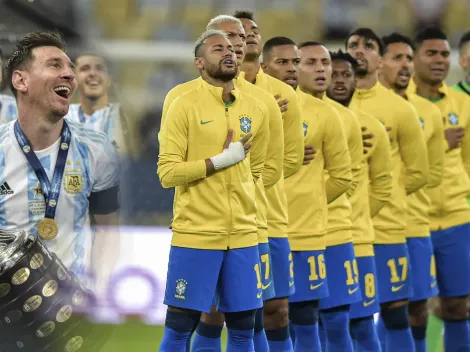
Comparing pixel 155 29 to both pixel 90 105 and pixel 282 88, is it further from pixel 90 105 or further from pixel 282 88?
pixel 282 88

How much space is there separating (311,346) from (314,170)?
927 mm

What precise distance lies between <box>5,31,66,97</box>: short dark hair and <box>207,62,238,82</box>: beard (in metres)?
0.88

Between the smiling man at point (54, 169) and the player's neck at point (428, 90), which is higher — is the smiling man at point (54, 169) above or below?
below

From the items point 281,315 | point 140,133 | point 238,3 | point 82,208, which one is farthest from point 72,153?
point 238,3

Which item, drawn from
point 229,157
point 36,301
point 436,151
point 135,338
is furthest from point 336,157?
point 135,338

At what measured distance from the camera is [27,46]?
12.4 feet

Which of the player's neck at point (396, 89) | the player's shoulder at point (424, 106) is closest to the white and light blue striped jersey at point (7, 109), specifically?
the player's neck at point (396, 89)

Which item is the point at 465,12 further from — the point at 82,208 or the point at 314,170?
the point at 82,208

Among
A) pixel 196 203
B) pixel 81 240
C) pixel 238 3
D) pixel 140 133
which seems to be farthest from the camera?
pixel 238 3

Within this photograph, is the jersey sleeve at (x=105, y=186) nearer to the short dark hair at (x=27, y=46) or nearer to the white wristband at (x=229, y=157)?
the short dark hair at (x=27, y=46)

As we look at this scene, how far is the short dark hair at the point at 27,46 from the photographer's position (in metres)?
3.78

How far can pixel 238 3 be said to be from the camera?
13711 mm

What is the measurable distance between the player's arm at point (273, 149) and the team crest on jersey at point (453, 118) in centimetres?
228

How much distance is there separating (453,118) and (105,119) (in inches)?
90.2
